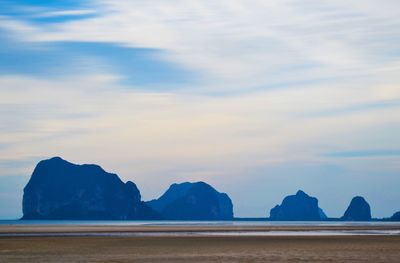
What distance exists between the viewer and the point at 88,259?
130 feet

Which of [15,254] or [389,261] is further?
[15,254]

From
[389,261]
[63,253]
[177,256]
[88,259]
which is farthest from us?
[63,253]

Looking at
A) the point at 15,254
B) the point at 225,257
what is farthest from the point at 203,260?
the point at 15,254

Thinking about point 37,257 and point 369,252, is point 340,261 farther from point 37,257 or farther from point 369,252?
point 37,257

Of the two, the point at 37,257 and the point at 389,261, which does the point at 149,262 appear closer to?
the point at 37,257

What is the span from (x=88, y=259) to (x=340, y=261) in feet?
48.3

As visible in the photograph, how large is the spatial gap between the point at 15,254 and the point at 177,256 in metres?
10.9

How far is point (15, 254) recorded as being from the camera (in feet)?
144

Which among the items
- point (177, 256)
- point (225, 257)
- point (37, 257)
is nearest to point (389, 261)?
point (225, 257)

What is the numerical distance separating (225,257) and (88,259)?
8.27m

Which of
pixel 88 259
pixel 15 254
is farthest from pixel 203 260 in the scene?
pixel 15 254

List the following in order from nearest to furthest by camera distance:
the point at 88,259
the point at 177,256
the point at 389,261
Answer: the point at 389,261
the point at 88,259
the point at 177,256

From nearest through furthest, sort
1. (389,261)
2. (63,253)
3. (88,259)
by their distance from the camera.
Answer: (389,261), (88,259), (63,253)

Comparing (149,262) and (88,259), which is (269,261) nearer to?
(149,262)
